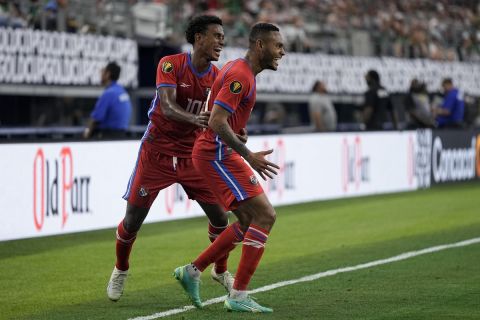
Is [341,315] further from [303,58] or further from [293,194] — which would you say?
[303,58]

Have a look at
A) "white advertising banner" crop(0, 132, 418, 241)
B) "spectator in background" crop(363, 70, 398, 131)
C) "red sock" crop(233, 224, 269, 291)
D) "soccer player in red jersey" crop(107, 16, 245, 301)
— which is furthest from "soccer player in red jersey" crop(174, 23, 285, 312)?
"spectator in background" crop(363, 70, 398, 131)

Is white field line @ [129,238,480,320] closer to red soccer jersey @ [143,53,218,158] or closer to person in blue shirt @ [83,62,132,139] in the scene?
red soccer jersey @ [143,53,218,158]

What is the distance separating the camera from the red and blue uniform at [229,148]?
8062 mm

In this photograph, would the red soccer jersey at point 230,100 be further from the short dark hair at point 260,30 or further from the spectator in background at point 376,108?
the spectator in background at point 376,108

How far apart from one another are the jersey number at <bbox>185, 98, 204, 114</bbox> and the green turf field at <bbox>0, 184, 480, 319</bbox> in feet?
4.86

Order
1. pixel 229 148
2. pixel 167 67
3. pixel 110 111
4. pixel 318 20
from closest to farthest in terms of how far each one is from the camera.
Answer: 1. pixel 229 148
2. pixel 167 67
3. pixel 110 111
4. pixel 318 20

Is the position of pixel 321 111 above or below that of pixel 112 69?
below

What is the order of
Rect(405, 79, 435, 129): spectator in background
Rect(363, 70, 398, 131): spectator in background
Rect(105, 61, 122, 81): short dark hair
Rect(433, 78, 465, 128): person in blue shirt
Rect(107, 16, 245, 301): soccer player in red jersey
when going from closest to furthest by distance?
1. Rect(107, 16, 245, 301): soccer player in red jersey
2. Rect(105, 61, 122, 81): short dark hair
3. Rect(363, 70, 398, 131): spectator in background
4. Rect(405, 79, 435, 129): spectator in background
5. Rect(433, 78, 465, 128): person in blue shirt

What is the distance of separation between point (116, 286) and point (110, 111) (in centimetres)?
711

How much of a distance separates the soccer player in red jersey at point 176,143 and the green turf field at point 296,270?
0.45m

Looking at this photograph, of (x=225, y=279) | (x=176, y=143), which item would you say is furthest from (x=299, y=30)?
(x=225, y=279)

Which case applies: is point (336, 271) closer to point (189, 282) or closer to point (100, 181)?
point (189, 282)

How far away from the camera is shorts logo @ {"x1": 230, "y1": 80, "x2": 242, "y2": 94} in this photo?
316 inches

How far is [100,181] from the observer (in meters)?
14.9
